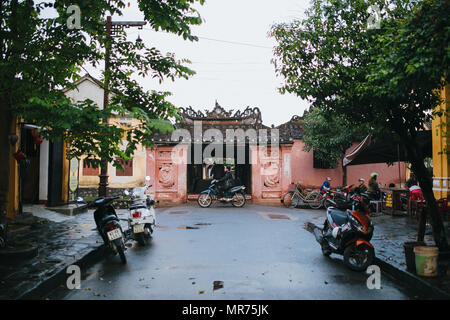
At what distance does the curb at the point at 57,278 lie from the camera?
427 cm

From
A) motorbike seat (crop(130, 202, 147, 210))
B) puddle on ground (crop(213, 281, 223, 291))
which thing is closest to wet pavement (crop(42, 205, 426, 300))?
puddle on ground (crop(213, 281, 223, 291))

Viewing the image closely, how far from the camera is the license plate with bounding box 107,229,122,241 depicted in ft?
19.9

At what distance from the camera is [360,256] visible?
582cm

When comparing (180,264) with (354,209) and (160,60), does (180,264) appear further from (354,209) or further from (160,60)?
(160,60)

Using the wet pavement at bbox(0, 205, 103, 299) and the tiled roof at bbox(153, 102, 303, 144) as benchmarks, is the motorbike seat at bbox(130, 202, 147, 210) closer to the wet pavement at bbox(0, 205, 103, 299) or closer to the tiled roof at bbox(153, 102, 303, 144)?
the wet pavement at bbox(0, 205, 103, 299)

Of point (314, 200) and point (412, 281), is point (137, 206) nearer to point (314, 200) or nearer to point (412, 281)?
point (412, 281)

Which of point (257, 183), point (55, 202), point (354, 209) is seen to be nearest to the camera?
point (354, 209)

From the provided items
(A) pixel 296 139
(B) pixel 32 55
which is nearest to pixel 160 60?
(B) pixel 32 55

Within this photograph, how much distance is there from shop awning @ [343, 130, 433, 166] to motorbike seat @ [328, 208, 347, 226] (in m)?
4.81

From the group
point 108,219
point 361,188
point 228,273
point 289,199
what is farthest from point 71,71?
point 289,199

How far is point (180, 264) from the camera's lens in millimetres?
6000

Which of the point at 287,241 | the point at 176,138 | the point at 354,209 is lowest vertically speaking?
the point at 287,241

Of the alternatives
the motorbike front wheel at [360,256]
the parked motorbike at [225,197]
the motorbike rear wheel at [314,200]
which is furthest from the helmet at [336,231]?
the parked motorbike at [225,197]

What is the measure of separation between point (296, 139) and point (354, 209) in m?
13.8
